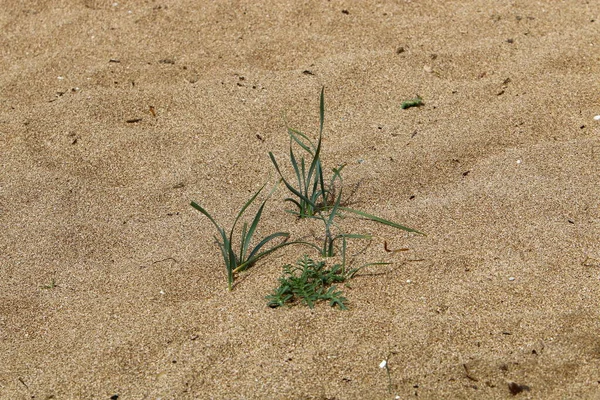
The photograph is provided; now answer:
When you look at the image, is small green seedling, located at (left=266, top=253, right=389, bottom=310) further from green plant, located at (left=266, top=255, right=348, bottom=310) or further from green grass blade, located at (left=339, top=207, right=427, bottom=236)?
green grass blade, located at (left=339, top=207, right=427, bottom=236)

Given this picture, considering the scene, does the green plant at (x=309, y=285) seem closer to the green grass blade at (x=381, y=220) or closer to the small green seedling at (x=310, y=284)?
the small green seedling at (x=310, y=284)

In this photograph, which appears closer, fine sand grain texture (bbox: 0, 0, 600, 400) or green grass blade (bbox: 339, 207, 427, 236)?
fine sand grain texture (bbox: 0, 0, 600, 400)

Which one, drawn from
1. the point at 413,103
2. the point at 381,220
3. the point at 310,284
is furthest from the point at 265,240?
the point at 413,103

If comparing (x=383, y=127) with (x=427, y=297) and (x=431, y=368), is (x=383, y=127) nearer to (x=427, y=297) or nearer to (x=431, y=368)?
(x=427, y=297)

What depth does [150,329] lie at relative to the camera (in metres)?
1.91

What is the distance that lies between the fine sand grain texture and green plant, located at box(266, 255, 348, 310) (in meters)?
0.03

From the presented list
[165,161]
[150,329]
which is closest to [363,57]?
[165,161]

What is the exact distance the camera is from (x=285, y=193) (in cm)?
245

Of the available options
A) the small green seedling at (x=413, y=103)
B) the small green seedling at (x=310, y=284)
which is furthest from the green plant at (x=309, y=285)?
the small green seedling at (x=413, y=103)

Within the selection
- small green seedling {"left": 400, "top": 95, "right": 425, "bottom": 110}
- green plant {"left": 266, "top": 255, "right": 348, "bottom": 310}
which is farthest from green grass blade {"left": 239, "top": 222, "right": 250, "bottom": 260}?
small green seedling {"left": 400, "top": 95, "right": 425, "bottom": 110}

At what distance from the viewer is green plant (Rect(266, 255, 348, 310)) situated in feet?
6.31

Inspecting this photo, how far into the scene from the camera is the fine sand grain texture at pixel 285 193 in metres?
1.78

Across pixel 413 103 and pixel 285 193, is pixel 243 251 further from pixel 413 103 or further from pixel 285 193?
pixel 413 103

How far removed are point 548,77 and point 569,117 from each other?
0.26 meters
